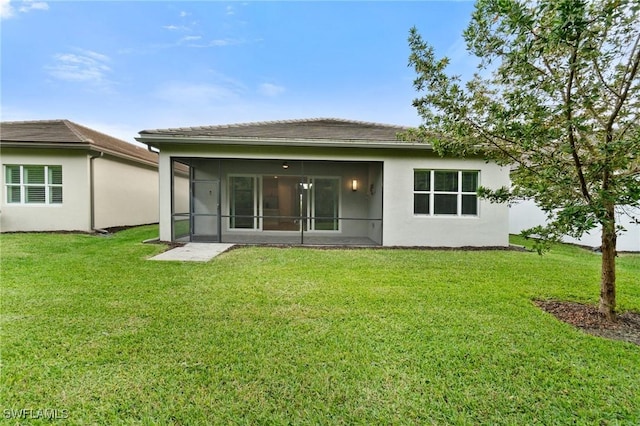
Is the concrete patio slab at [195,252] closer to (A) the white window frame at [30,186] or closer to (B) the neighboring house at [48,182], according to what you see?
(B) the neighboring house at [48,182]

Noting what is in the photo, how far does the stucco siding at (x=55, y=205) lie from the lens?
966 centimetres

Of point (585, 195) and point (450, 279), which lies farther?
point (450, 279)

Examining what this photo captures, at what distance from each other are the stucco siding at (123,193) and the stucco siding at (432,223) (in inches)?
387

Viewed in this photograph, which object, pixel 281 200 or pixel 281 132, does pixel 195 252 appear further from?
pixel 281 200

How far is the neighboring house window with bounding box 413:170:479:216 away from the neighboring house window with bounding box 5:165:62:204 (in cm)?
1151

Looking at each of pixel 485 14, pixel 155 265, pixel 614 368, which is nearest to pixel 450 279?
pixel 614 368

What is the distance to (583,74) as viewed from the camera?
316 cm

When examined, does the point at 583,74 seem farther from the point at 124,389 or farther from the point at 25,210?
the point at 25,210

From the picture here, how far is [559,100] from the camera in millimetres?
3217

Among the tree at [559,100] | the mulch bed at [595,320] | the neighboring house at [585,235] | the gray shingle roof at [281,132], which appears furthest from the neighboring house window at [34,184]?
the neighboring house at [585,235]

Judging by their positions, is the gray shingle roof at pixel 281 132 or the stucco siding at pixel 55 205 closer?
the gray shingle roof at pixel 281 132

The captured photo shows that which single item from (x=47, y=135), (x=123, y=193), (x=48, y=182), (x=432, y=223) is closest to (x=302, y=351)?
(x=432, y=223)

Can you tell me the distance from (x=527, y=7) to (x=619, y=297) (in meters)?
4.42

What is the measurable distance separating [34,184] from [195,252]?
7077 mm
